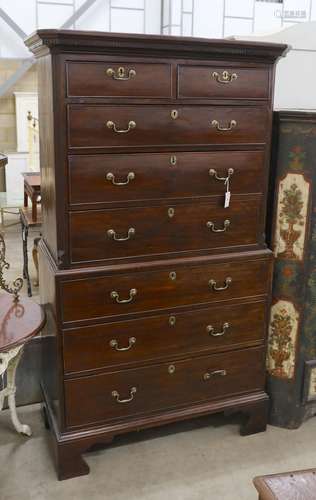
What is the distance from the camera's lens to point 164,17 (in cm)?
536

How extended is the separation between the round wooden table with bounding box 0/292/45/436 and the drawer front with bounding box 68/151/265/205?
1.60ft

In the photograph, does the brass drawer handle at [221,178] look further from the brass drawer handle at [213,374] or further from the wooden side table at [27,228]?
the wooden side table at [27,228]

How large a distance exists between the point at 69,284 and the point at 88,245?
5.9 inches

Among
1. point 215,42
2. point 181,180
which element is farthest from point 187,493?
point 215,42

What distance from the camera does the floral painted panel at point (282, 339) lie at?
2.37 metres

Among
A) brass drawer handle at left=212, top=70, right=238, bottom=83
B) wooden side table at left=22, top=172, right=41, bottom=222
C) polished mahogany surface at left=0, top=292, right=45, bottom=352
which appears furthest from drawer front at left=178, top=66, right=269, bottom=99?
wooden side table at left=22, top=172, right=41, bottom=222

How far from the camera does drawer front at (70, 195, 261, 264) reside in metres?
1.95

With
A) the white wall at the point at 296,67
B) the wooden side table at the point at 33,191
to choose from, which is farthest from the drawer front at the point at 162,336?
the wooden side table at the point at 33,191

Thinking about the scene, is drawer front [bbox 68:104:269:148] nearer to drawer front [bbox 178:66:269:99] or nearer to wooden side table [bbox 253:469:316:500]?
drawer front [bbox 178:66:269:99]

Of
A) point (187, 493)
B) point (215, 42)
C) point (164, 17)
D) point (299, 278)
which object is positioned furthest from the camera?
point (164, 17)

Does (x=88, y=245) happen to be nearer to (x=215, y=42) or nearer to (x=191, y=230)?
(x=191, y=230)

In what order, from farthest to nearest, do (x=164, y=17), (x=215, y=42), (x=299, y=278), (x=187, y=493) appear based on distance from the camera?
1. (x=164, y=17)
2. (x=299, y=278)
3. (x=187, y=493)
4. (x=215, y=42)

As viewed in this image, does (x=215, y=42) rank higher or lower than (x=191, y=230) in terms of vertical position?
higher

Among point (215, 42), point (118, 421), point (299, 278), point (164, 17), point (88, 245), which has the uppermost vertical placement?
point (164, 17)
